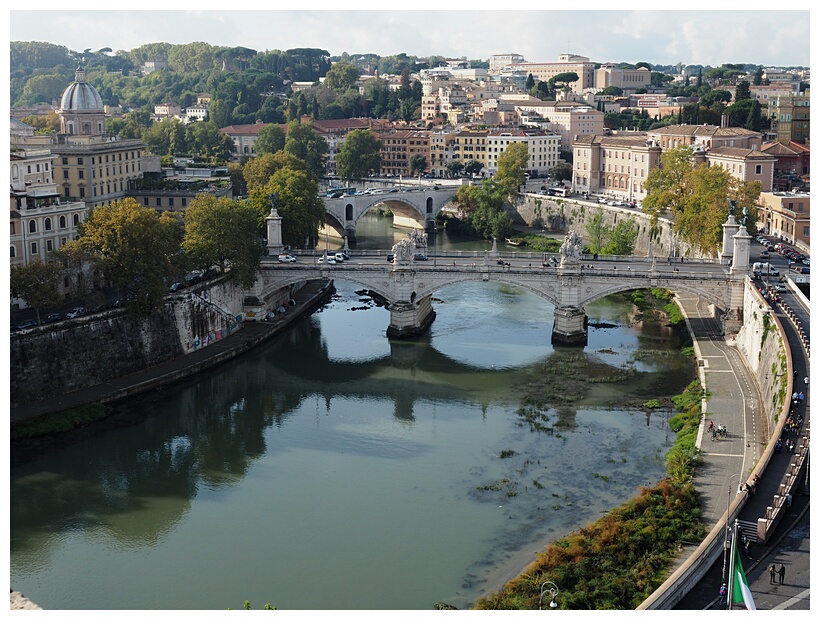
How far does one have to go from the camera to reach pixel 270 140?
65875 mm

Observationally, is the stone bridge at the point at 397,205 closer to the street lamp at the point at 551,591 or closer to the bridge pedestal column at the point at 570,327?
the bridge pedestal column at the point at 570,327

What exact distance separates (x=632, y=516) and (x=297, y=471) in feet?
23.1

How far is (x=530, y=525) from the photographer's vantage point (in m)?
20.3

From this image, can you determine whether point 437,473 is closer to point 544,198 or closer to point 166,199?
point 166,199

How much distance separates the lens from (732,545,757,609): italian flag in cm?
1397

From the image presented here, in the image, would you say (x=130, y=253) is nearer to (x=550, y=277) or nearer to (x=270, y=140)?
(x=550, y=277)

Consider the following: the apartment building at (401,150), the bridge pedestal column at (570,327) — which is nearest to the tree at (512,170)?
the apartment building at (401,150)

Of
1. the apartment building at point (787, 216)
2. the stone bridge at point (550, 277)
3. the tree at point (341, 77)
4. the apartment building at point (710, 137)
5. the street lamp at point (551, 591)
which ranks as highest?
the tree at point (341, 77)

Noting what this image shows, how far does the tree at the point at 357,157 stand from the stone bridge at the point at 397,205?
18.2 ft

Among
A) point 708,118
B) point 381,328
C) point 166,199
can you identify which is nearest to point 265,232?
point 166,199

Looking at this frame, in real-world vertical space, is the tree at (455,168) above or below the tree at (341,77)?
below

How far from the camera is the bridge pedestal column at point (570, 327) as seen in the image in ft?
107

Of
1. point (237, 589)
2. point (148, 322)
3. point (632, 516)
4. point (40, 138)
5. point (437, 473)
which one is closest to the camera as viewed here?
point (237, 589)

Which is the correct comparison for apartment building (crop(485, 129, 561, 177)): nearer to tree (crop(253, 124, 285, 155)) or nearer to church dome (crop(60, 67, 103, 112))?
tree (crop(253, 124, 285, 155))
